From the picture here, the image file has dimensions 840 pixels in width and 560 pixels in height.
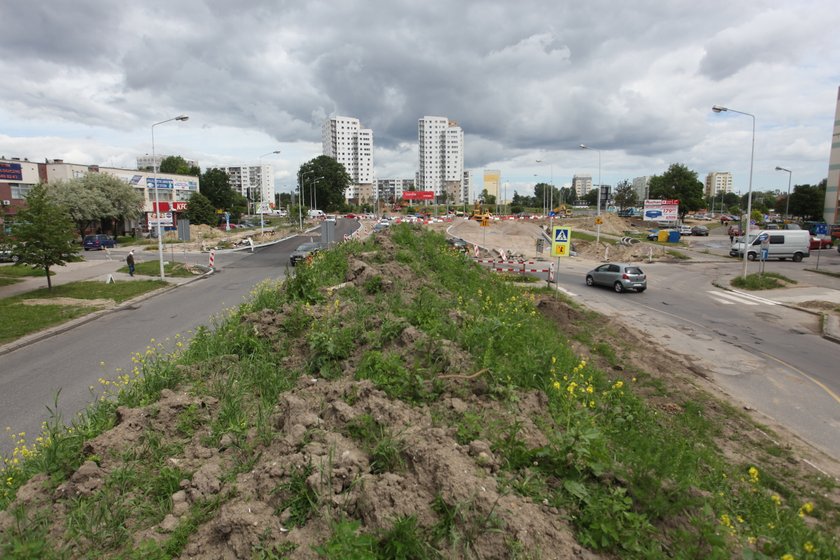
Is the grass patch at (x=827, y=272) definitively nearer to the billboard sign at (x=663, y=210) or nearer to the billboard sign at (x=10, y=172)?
the billboard sign at (x=663, y=210)

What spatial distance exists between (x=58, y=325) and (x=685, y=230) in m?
67.5

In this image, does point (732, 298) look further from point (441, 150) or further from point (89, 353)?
point (441, 150)

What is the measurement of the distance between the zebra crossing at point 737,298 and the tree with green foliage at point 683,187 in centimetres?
6521

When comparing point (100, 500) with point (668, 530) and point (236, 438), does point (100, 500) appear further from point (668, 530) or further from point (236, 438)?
point (668, 530)

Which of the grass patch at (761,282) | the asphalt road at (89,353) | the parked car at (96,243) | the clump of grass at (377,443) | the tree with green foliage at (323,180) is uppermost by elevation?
the tree with green foliage at (323,180)

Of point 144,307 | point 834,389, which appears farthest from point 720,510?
point 144,307

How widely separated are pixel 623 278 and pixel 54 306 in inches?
988

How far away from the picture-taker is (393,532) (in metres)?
3.30

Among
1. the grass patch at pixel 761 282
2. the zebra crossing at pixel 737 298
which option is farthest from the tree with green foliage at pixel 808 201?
the zebra crossing at pixel 737 298

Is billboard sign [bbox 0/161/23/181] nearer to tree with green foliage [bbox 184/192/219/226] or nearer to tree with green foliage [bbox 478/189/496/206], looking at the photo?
tree with green foliage [bbox 184/192/219/226]

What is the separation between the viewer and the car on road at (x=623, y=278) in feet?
75.0

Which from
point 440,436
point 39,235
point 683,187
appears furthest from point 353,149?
point 440,436

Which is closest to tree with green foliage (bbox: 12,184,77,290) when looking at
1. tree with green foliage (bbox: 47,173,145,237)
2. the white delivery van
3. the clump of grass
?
the clump of grass

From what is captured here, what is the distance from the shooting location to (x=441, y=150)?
7441 inches
